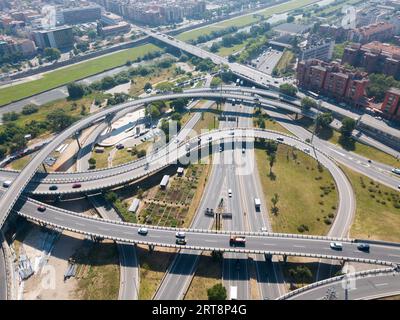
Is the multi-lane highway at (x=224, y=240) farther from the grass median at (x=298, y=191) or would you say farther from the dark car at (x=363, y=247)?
the grass median at (x=298, y=191)

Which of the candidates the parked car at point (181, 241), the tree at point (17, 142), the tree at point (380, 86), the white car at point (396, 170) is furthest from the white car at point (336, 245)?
the tree at point (17, 142)

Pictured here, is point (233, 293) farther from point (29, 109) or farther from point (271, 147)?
point (29, 109)

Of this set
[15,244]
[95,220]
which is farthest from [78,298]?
[15,244]

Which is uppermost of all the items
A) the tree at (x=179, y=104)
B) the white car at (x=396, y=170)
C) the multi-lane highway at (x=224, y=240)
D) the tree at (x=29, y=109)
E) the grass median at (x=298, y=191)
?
the tree at (x=179, y=104)

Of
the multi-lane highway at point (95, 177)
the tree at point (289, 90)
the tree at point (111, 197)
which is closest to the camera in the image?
the tree at point (111, 197)

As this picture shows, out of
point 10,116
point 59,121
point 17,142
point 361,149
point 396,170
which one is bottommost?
point 361,149

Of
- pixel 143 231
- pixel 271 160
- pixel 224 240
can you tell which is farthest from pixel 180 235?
pixel 271 160
